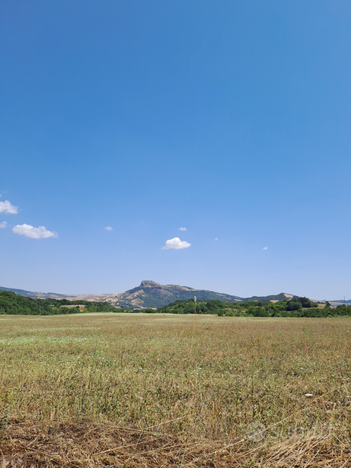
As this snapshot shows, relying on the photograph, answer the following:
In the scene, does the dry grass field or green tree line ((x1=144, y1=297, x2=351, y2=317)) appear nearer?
the dry grass field

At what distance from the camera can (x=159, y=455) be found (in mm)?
3396

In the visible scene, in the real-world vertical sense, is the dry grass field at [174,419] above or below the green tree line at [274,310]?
above

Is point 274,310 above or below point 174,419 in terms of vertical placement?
below

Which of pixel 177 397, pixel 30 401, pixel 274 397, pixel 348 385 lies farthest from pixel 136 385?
pixel 348 385

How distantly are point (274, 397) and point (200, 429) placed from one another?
2.46 meters

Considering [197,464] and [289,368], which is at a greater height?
[197,464]

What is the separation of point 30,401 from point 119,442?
274 cm

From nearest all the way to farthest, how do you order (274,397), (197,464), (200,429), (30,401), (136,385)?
(197,464) < (200,429) < (30,401) < (274,397) < (136,385)

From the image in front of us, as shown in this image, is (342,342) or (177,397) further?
(342,342)

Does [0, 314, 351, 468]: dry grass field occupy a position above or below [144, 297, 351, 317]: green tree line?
above

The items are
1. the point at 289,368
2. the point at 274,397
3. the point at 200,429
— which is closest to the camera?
the point at 200,429

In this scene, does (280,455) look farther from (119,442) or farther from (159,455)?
(119,442)

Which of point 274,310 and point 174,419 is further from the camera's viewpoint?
point 274,310

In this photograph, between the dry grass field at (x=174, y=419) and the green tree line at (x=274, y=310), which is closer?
the dry grass field at (x=174, y=419)
